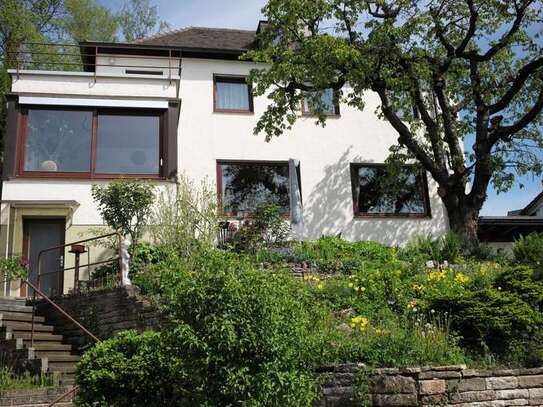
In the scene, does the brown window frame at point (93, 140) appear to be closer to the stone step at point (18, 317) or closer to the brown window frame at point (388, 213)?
the stone step at point (18, 317)

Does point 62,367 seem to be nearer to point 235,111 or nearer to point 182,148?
point 182,148

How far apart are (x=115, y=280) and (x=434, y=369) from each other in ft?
23.7

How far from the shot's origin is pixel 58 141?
15312mm

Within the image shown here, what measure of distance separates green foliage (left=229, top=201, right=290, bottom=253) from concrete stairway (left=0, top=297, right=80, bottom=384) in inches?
182

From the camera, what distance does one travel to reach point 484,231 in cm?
1977

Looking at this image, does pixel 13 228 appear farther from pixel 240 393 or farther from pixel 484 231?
pixel 484 231

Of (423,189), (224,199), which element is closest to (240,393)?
(224,199)

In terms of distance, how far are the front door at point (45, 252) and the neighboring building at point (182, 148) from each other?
0.03m

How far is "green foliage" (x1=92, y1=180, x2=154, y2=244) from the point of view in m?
13.4

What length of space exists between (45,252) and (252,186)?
611cm

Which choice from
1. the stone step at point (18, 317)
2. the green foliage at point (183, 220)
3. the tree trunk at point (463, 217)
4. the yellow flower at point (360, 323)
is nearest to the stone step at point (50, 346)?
the stone step at point (18, 317)

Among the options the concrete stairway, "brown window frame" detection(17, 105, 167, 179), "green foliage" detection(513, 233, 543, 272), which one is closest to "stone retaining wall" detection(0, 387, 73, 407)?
the concrete stairway

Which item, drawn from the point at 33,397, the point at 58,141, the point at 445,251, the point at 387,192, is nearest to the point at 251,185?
the point at 387,192

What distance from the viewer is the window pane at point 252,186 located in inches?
695
